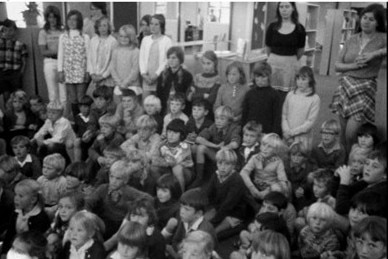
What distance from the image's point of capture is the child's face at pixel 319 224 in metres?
2.50

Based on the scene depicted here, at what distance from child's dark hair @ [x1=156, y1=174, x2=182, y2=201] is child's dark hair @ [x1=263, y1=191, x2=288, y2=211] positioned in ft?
2.15

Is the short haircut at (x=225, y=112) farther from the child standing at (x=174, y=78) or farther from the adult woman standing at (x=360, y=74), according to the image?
the adult woman standing at (x=360, y=74)

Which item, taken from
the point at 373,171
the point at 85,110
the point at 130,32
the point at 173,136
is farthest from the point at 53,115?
the point at 373,171

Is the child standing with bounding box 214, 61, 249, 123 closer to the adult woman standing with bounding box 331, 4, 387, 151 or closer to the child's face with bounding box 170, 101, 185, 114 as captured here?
the child's face with bounding box 170, 101, 185, 114

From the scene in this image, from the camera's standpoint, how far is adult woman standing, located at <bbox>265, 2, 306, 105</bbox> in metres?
4.00

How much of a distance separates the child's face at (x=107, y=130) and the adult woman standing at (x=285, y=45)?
148cm

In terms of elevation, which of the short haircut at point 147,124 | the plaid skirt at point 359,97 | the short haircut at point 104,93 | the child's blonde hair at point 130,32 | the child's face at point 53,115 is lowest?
the child's face at point 53,115

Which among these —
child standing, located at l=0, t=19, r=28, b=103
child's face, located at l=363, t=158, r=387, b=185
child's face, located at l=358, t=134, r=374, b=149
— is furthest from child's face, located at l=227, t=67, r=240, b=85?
child standing, located at l=0, t=19, r=28, b=103

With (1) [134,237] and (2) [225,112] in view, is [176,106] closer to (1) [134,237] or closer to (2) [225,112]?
(2) [225,112]

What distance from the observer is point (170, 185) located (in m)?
3.07

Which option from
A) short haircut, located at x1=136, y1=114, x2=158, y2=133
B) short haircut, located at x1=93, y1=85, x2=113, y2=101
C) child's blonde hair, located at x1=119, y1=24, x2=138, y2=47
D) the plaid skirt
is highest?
child's blonde hair, located at x1=119, y1=24, x2=138, y2=47

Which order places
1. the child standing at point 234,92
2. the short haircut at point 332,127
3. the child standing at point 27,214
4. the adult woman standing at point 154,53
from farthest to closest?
the adult woman standing at point 154,53, the child standing at point 234,92, the short haircut at point 332,127, the child standing at point 27,214

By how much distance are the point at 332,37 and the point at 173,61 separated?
20.0ft

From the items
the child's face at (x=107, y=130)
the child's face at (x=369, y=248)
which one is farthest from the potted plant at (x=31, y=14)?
the child's face at (x=369, y=248)
